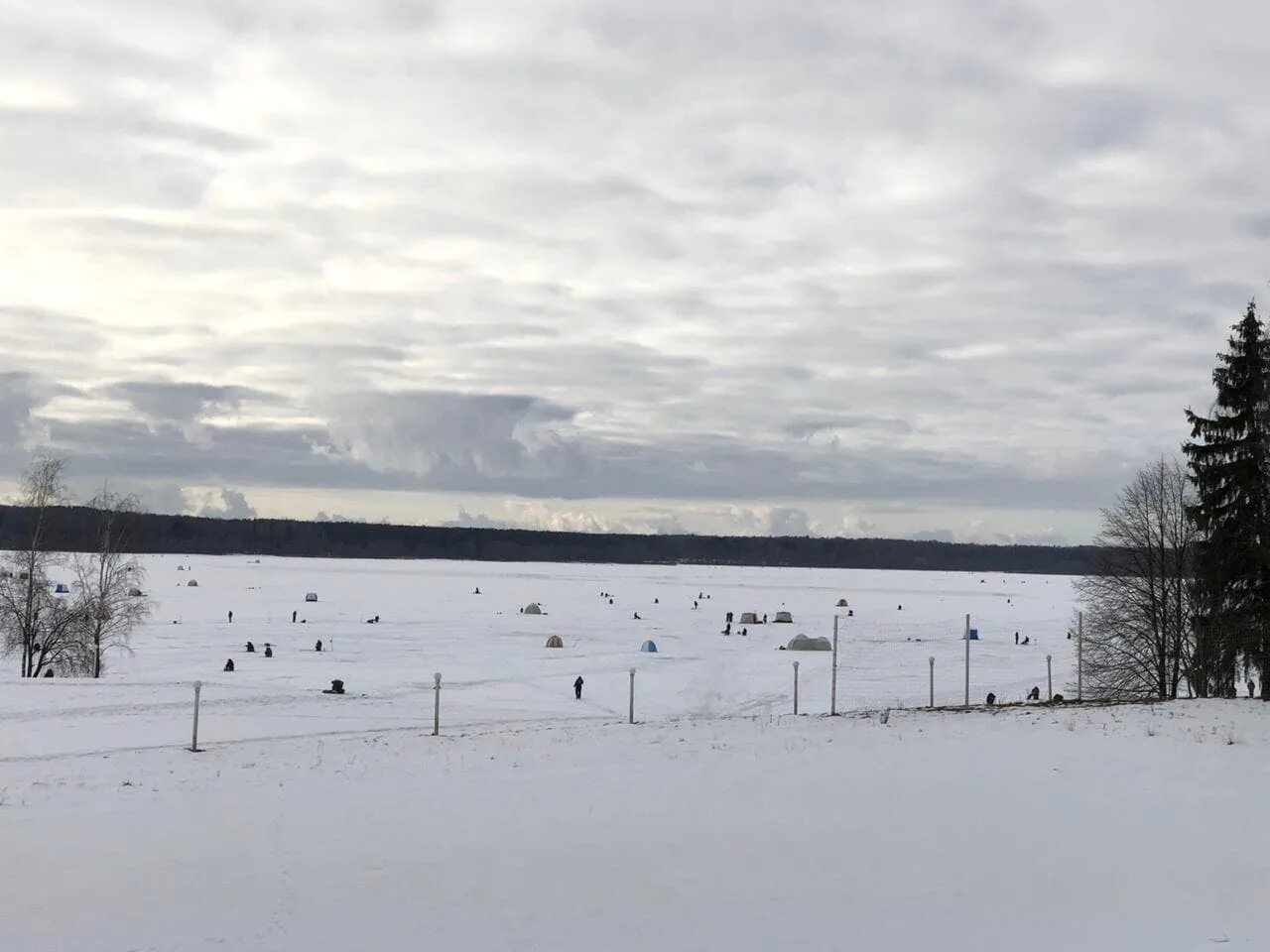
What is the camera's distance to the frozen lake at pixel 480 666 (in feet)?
111

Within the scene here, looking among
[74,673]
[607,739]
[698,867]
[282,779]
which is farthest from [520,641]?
[698,867]

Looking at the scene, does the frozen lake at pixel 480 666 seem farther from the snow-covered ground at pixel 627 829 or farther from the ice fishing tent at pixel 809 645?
the ice fishing tent at pixel 809 645

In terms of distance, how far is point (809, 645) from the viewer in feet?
227

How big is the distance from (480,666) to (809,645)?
966 inches

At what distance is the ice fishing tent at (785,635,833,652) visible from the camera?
68.4 meters

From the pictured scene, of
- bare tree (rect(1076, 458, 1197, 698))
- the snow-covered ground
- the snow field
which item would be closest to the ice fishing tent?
bare tree (rect(1076, 458, 1197, 698))

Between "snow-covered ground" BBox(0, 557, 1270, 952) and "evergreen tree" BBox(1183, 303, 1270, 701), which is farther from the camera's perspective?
"evergreen tree" BBox(1183, 303, 1270, 701)

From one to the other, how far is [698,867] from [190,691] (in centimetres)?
3085

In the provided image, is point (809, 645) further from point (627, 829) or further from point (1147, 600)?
point (627, 829)

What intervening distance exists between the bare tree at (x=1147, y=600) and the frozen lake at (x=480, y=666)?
15.1 feet

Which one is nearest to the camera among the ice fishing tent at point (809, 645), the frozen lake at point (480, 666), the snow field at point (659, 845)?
the snow field at point (659, 845)

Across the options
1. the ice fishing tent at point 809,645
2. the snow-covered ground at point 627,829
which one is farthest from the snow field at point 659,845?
the ice fishing tent at point 809,645

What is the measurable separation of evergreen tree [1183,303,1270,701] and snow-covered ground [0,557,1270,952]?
7.86 metres

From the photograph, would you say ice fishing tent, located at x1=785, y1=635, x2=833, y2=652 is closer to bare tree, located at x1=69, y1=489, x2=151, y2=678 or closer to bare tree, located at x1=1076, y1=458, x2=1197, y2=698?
bare tree, located at x1=1076, y1=458, x2=1197, y2=698
